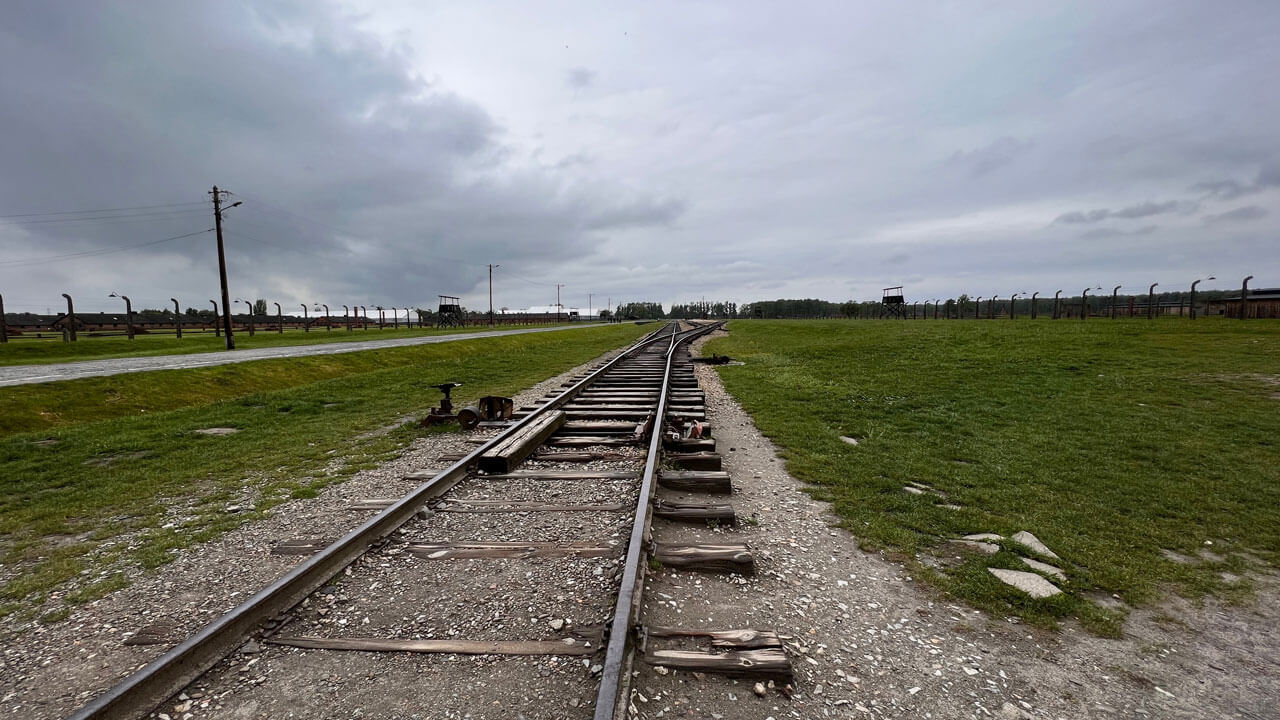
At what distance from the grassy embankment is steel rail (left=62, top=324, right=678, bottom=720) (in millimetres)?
1555

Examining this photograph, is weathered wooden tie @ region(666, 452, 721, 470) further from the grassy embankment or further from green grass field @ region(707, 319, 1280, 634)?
the grassy embankment

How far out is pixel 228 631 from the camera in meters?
2.89

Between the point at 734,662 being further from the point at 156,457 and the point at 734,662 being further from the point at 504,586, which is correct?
the point at 156,457

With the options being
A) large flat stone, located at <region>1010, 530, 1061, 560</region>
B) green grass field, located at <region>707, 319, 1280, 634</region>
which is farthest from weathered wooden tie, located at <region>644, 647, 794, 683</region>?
large flat stone, located at <region>1010, 530, 1061, 560</region>

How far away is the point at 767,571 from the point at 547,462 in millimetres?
3464

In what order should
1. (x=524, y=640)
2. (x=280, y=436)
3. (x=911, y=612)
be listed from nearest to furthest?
(x=524, y=640)
(x=911, y=612)
(x=280, y=436)

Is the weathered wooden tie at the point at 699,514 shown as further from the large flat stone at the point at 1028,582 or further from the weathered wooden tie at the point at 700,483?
the large flat stone at the point at 1028,582

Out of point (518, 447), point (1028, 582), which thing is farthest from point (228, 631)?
point (1028, 582)

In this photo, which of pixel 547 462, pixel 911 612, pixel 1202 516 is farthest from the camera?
pixel 547 462

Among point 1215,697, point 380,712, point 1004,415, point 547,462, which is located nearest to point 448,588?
point 380,712

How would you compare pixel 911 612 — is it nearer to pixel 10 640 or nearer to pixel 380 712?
pixel 380 712

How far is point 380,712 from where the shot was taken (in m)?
2.45

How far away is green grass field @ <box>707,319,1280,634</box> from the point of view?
13.2 ft

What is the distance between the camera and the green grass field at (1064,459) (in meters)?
4.01
